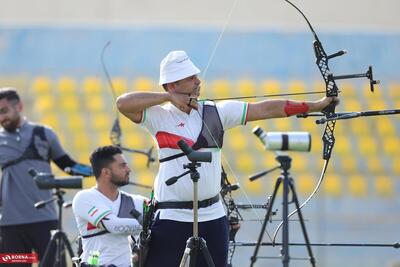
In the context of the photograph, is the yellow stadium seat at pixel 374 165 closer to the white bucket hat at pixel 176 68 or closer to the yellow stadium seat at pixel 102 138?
the yellow stadium seat at pixel 102 138

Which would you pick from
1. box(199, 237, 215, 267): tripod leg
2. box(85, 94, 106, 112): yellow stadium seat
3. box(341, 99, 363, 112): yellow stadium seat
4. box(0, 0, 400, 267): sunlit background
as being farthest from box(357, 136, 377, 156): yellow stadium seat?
box(199, 237, 215, 267): tripod leg

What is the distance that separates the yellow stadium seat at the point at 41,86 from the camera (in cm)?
1391

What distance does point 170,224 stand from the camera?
198 inches

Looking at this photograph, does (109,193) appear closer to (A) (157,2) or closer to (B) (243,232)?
(B) (243,232)

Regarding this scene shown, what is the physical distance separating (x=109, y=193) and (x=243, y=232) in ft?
16.9

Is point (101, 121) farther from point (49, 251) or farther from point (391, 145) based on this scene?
point (49, 251)

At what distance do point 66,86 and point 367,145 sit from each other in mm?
4197

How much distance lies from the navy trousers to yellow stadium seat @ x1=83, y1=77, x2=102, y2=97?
9051 mm

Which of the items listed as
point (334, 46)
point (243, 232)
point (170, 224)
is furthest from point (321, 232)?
point (170, 224)

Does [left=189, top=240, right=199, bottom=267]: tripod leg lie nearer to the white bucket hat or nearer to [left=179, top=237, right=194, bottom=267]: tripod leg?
[left=179, top=237, right=194, bottom=267]: tripod leg

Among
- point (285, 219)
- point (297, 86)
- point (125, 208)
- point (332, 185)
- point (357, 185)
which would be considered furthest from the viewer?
point (297, 86)

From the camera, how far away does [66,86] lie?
46.3 ft

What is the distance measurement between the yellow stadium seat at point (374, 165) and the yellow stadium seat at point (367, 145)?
0.07m

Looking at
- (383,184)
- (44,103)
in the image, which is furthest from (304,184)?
(44,103)
